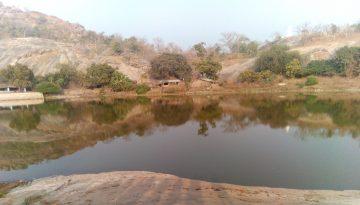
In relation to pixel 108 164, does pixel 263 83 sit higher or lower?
higher

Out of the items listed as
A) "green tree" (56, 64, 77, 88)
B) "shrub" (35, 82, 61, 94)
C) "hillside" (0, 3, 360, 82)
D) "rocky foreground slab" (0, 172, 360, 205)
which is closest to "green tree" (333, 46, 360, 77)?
"hillside" (0, 3, 360, 82)

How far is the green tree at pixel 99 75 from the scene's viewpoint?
53.6 meters

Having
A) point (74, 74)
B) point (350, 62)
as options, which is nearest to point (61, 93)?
point (74, 74)

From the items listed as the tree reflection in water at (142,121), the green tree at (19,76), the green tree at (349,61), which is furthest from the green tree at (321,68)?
the green tree at (19,76)

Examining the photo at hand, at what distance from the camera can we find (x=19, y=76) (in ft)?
174

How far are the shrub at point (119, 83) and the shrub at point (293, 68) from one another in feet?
80.8

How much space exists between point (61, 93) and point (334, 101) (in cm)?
3969

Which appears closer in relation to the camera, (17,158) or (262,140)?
(17,158)

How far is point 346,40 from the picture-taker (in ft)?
206

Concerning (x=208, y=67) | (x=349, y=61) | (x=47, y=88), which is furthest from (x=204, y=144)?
(x=47, y=88)

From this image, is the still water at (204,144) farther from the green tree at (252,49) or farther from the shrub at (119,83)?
the green tree at (252,49)

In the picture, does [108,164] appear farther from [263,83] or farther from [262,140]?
[263,83]

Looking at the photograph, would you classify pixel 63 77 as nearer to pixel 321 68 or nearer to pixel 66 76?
pixel 66 76

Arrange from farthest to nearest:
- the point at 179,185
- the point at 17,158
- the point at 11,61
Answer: the point at 11,61 < the point at 17,158 < the point at 179,185
